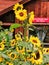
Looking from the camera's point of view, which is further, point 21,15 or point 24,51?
point 21,15

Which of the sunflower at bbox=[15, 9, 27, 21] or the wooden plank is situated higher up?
the sunflower at bbox=[15, 9, 27, 21]

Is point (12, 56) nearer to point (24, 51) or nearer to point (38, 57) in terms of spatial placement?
point (24, 51)

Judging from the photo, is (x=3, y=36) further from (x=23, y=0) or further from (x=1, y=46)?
(x=23, y=0)

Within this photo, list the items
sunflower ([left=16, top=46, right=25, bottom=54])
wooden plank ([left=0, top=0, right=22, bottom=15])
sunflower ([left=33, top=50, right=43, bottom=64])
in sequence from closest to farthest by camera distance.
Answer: sunflower ([left=33, top=50, right=43, bottom=64]) → sunflower ([left=16, top=46, right=25, bottom=54]) → wooden plank ([left=0, top=0, right=22, bottom=15])

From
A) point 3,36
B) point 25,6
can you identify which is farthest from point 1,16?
point 3,36

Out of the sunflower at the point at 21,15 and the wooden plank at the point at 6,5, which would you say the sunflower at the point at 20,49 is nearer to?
the sunflower at the point at 21,15

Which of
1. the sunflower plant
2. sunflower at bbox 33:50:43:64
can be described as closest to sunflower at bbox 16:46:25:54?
the sunflower plant

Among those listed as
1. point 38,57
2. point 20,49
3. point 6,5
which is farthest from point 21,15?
point 6,5

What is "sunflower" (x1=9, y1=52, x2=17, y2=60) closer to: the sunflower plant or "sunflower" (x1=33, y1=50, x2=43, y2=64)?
the sunflower plant

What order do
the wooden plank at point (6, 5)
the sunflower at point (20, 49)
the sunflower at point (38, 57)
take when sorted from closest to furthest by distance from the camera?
the sunflower at point (38, 57)
the sunflower at point (20, 49)
the wooden plank at point (6, 5)

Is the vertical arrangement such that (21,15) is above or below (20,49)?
above

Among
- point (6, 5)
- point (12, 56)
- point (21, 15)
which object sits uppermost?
point (21, 15)

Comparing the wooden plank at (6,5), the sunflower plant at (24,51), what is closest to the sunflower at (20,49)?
the sunflower plant at (24,51)

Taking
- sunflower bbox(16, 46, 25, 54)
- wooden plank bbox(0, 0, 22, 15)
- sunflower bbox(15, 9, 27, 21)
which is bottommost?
sunflower bbox(16, 46, 25, 54)
